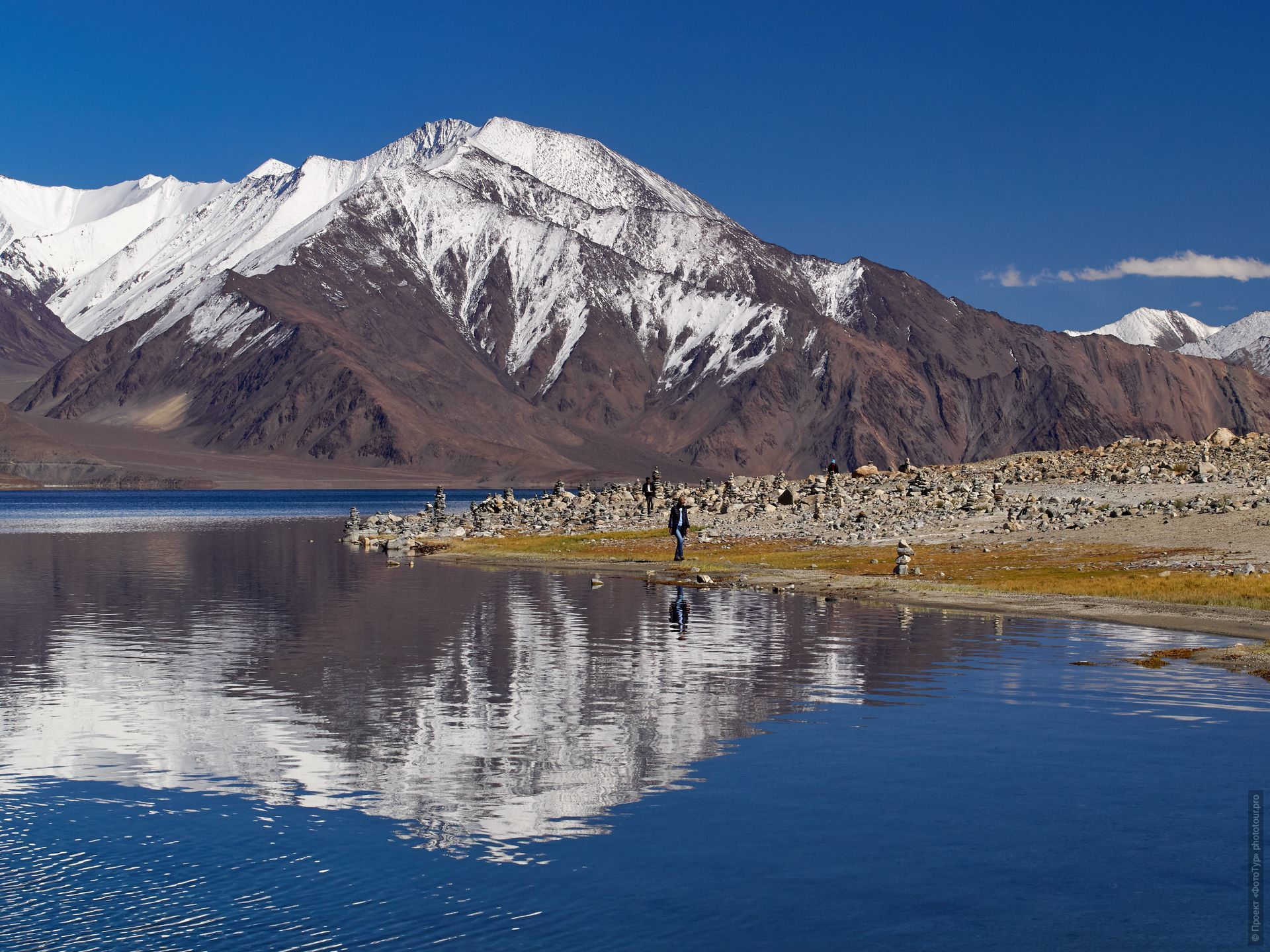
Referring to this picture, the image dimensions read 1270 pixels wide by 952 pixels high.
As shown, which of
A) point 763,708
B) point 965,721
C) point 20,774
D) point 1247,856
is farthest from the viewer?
point 763,708

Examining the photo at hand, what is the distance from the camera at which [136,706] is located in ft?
93.0

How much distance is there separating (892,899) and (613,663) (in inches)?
721

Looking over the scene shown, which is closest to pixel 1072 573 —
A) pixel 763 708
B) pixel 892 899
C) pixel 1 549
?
pixel 763 708

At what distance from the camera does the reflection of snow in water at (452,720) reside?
2094cm

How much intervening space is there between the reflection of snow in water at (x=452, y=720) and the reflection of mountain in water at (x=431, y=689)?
0.21ft

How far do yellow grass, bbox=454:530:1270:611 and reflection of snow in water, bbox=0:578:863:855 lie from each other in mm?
11363

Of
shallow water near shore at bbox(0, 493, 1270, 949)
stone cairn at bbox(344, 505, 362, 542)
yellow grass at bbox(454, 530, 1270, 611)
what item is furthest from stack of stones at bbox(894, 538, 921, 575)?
stone cairn at bbox(344, 505, 362, 542)

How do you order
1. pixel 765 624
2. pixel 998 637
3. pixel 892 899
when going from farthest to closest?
pixel 765 624 → pixel 998 637 → pixel 892 899

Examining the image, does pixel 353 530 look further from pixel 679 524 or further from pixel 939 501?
pixel 679 524

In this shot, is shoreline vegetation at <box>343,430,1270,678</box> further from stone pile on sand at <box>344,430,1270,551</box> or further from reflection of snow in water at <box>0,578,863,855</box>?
reflection of snow in water at <box>0,578,863,855</box>

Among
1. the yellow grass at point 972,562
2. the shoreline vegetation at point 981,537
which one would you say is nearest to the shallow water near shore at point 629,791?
the shoreline vegetation at point 981,537

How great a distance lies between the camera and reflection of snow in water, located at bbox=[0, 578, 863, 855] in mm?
20938

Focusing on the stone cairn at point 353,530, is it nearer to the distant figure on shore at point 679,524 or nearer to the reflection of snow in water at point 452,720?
the distant figure on shore at point 679,524

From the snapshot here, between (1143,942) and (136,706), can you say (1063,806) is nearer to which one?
(1143,942)
